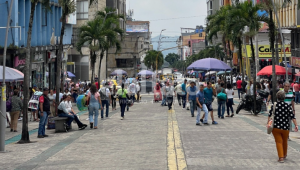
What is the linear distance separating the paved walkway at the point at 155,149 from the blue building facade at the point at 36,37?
981 centimetres

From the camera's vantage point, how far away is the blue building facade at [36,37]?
94.8 ft

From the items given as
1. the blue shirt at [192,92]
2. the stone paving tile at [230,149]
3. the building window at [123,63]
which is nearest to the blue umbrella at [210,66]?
the blue shirt at [192,92]

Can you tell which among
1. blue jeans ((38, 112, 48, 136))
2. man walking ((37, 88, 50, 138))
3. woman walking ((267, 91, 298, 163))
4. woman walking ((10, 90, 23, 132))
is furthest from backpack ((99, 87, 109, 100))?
woman walking ((267, 91, 298, 163))

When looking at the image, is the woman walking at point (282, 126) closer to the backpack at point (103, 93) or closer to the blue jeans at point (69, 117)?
the blue jeans at point (69, 117)

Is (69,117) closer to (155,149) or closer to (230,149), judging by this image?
(155,149)

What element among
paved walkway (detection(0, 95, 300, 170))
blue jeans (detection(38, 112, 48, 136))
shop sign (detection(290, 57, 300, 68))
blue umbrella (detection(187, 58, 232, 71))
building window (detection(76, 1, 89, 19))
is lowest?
paved walkway (detection(0, 95, 300, 170))

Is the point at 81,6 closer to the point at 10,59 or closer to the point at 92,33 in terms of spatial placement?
the point at 92,33

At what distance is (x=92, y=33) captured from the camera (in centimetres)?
3956

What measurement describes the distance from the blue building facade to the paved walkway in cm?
981

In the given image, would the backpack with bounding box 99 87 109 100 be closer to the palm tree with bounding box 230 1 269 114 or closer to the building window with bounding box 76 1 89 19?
the palm tree with bounding box 230 1 269 114

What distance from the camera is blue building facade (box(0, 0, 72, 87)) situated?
28906 millimetres

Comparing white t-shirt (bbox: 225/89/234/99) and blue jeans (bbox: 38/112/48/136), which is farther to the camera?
white t-shirt (bbox: 225/89/234/99)

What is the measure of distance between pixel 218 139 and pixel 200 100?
4.76m

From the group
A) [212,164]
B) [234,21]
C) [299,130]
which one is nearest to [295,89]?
[234,21]
